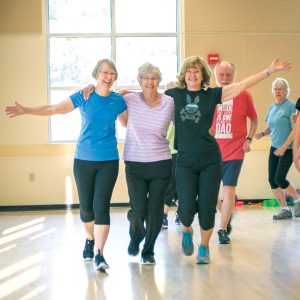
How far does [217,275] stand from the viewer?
11.9 feet

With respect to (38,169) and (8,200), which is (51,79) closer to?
(38,169)

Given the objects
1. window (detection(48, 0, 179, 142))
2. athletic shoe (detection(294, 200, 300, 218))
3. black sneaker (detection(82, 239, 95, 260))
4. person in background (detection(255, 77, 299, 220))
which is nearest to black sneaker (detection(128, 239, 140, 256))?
black sneaker (detection(82, 239, 95, 260))

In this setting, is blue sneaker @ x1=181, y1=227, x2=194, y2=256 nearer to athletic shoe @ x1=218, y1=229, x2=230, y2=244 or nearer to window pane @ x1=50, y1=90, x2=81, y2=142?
athletic shoe @ x1=218, y1=229, x2=230, y2=244

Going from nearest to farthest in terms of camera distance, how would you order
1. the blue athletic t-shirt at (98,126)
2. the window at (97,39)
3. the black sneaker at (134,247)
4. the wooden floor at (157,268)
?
the wooden floor at (157,268) → the blue athletic t-shirt at (98,126) → the black sneaker at (134,247) → the window at (97,39)

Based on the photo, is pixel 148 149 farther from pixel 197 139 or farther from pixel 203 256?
pixel 203 256

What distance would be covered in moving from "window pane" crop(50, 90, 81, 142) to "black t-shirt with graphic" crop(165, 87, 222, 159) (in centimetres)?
400

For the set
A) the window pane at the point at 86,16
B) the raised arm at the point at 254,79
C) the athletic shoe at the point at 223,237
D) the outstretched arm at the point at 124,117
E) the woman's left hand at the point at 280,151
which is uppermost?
the window pane at the point at 86,16

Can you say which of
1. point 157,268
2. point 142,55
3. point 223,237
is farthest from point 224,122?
point 142,55

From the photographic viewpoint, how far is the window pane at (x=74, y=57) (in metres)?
7.63

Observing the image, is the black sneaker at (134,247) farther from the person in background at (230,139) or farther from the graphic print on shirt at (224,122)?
the graphic print on shirt at (224,122)

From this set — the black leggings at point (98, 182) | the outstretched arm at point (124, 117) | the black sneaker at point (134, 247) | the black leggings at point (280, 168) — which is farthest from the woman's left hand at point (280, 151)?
the black leggings at point (98, 182)

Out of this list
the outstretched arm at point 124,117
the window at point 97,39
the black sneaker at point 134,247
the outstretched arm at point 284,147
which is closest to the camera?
the outstretched arm at point 124,117

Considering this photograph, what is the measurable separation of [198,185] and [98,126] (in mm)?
819

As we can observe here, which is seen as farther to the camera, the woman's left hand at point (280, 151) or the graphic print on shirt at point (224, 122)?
the woman's left hand at point (280, 151)
